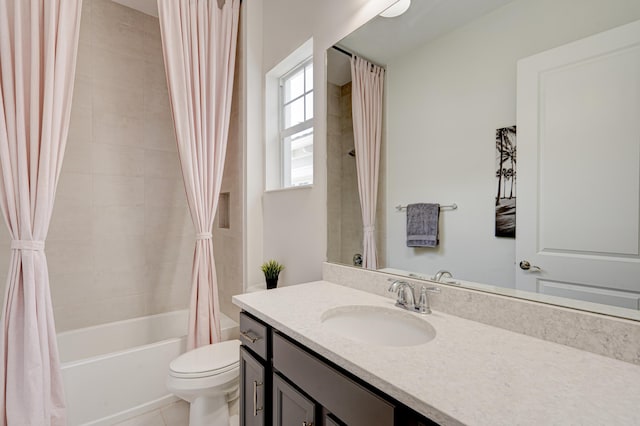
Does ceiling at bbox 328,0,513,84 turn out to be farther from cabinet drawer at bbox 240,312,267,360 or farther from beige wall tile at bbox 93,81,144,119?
beige wall tile at bbox 93,81,144,119

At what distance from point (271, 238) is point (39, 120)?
4.70ft

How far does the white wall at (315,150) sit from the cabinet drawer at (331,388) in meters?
0.76

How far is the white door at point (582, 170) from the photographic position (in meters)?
0.73

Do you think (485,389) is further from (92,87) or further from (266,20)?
(92,87)

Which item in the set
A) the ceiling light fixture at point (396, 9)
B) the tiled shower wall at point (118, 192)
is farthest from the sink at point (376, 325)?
the tiled shower wall at point (118, 192)

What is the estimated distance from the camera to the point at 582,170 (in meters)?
0.80

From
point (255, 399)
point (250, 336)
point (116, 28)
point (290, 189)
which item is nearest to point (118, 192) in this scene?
point (116, 28)

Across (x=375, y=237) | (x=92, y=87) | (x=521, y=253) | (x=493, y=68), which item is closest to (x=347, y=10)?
(x=493, y=68)

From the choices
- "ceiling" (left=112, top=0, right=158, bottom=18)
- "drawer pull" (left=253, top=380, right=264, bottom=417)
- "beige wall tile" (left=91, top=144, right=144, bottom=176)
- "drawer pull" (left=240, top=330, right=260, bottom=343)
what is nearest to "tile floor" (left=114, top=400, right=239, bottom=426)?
"drawer pull" (left=253, top=380, right=264, bottom=417)

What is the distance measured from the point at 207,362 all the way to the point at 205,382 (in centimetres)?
11

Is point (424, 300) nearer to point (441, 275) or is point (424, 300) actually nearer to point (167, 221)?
point (441, 275)

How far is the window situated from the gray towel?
0.81m

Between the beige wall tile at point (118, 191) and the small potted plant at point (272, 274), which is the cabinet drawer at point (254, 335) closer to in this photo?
the small potted plant at point (272, 274)

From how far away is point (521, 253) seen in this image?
0.93m
